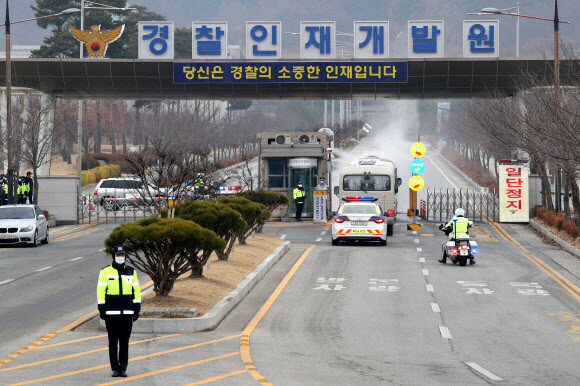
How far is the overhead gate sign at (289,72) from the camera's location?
41.0 metres

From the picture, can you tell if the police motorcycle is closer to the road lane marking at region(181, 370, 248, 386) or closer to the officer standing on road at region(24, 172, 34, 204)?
the road lane marking at region(181, 370, 248, 386)

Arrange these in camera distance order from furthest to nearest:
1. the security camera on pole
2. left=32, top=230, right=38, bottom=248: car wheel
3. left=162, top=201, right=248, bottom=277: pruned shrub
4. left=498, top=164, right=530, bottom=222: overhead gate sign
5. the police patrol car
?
left=498, top=164, right=530, bottom=222: overhead gate sign, the security camera on pole, left=32, top=230, right=38, bottom=248: car wheel, the police patrol car, left=162, top=201, right=248, bottom=277: pruned shrub

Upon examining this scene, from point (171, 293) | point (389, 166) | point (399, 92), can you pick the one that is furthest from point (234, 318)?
point (399, 92)

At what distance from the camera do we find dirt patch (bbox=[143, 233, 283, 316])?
16531 millimetres

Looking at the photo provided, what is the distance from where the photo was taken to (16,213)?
105 ft

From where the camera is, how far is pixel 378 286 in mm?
21438

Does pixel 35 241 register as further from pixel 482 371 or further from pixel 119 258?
pixel 482 371

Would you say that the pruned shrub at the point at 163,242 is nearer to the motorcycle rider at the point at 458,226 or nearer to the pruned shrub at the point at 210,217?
the pruned shrub at the point at 210,217

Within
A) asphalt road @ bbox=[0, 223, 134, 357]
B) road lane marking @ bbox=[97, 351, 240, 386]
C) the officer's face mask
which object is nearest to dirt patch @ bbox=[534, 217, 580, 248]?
asphalt road @ bbox=[0, 223, 134, 357]

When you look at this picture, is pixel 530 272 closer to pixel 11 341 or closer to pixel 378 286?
pixel 378 286

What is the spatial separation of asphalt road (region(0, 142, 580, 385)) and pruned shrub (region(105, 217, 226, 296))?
1.35 m

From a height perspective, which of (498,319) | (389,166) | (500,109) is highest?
(500,109)

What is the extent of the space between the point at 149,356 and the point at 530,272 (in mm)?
14288

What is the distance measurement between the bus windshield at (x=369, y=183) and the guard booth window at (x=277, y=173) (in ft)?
14.7
